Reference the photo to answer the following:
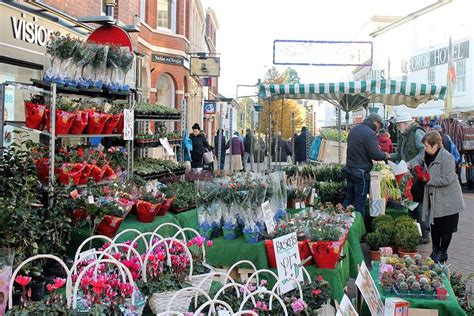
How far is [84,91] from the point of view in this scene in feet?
21.3

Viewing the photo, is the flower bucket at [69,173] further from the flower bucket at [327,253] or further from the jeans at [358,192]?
the jeans at [358,192]

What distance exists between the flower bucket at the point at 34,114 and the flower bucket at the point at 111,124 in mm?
1167

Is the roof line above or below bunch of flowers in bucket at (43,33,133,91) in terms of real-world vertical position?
above

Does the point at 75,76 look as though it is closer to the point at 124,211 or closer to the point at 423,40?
the point at 124,211

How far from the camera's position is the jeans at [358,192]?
8.23m

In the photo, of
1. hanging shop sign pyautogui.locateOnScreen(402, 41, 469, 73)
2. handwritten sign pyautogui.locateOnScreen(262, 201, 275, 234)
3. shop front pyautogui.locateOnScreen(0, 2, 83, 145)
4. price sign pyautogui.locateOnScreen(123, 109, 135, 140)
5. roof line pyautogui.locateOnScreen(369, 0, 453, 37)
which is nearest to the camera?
handwritten sign pyautogui.locateOnScreen(262, 201, 275, 234)

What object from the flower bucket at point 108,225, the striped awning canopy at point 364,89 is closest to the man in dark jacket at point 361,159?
Result: the striped awning canopy at point 364,89

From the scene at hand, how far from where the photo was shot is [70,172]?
5.36 metres

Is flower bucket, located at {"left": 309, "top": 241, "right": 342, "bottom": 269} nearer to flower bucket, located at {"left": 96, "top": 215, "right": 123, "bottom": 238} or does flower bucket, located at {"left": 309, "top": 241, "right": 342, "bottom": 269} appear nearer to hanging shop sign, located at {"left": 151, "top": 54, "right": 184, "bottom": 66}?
flower bucket, located at {"left": 96, "top": 215, "right": 123, "bottom": 238}

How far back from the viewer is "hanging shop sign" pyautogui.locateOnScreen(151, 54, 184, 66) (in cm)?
1997

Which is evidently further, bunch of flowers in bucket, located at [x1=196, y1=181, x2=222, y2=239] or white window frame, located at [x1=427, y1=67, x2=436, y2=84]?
white window frame, located at [x1=427, y1=67, x2=436, y2=84]

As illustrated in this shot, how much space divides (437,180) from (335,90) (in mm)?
3711

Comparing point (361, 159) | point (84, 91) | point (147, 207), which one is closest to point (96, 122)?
point (84, 91)

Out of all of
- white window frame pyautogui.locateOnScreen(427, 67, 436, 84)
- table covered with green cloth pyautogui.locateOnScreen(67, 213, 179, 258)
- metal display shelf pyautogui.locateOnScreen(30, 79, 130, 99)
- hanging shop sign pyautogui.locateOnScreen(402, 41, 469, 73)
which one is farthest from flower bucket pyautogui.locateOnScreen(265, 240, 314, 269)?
white window frame pyautogui.locateOnScreen(427, 67, 436, 84)
